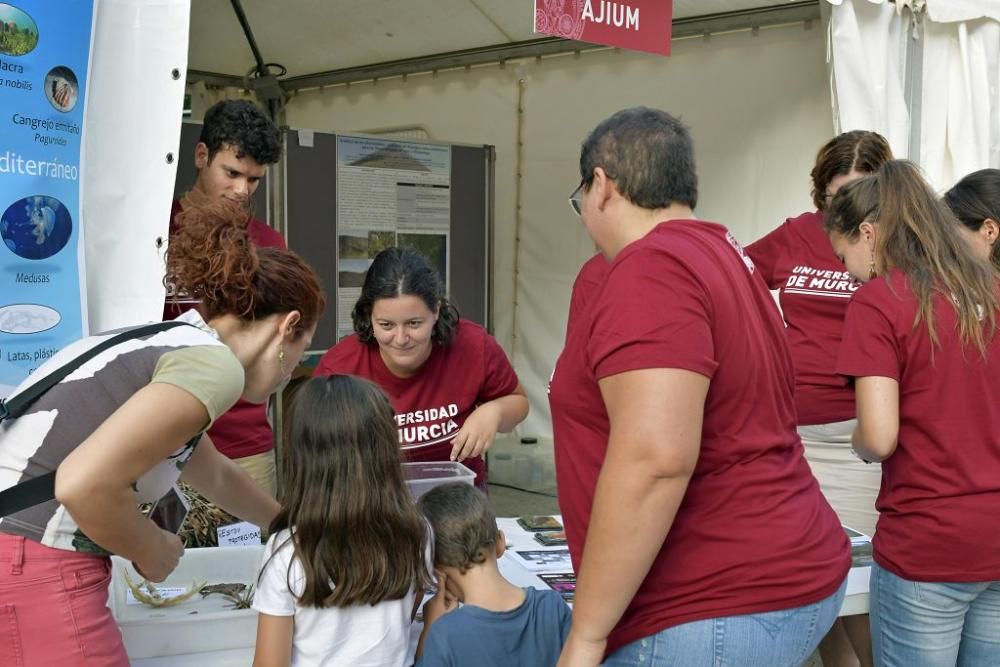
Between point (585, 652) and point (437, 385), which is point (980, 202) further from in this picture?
point (585, 652)

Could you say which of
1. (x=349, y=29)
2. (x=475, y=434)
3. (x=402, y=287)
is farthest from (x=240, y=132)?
(x=349, y=29)

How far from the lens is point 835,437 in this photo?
304 centimetres

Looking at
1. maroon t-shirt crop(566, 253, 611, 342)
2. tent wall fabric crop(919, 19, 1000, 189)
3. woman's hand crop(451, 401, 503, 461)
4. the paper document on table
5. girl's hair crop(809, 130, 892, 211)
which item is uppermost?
tent wall fabric crop(919, 19, 1000, 189)

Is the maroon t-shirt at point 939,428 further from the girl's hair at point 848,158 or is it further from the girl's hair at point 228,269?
the girl's hair at point 228,269

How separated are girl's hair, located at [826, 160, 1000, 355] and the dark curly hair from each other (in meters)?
1.56

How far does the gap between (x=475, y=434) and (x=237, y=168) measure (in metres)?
0.96

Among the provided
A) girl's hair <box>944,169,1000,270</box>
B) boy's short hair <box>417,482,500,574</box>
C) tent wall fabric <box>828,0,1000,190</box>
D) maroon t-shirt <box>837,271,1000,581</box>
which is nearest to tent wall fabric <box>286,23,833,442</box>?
tent wall fabric <box>828,0,1000,190</box>

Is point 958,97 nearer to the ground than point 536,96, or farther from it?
nearer to the ground

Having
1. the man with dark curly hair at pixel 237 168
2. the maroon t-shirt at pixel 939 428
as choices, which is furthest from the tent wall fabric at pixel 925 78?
the man with dark curly hair at pixel 237 168

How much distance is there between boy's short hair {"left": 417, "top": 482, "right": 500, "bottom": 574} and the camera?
182cm

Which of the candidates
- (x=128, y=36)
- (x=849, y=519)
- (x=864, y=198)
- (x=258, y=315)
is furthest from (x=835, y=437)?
(x=128, y=36)

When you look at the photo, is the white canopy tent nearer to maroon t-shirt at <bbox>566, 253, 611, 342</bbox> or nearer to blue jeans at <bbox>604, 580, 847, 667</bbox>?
maroon t-shirt at <bbox>566, 253, 611, 342</bbox>

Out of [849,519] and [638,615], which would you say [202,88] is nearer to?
[849,519]

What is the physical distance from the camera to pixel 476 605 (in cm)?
178
